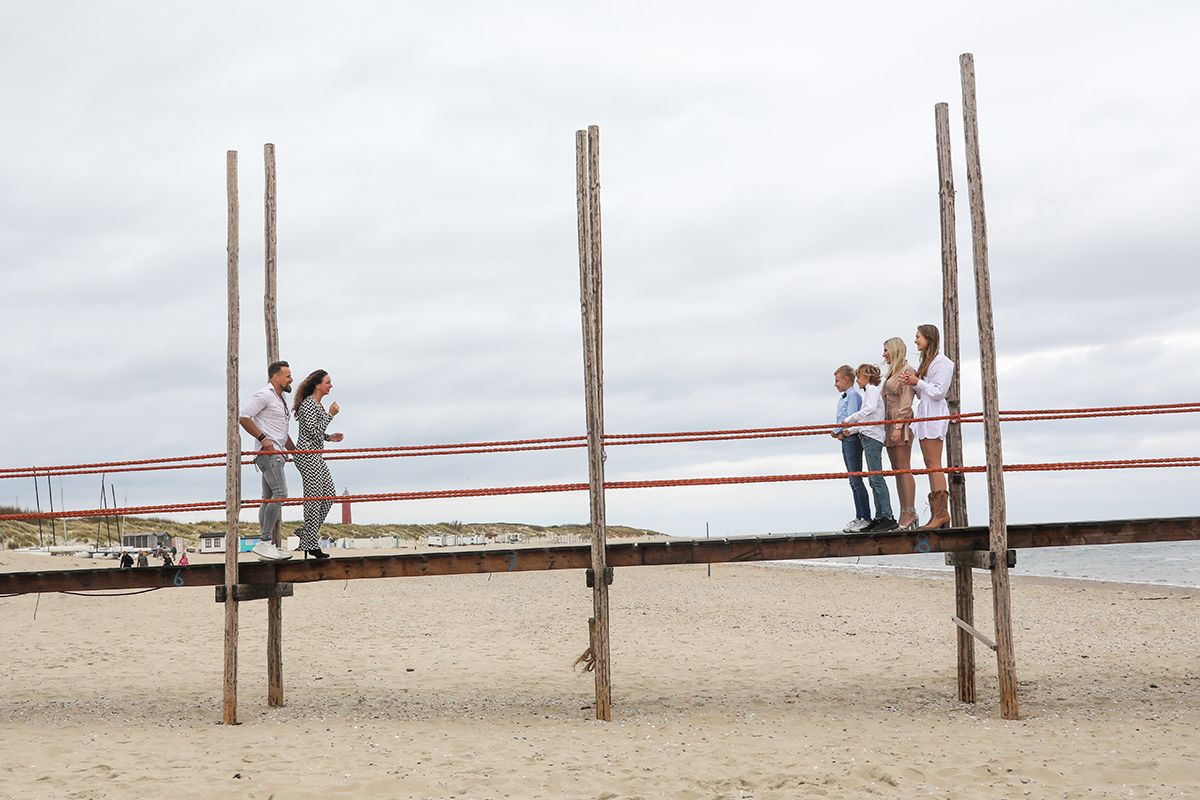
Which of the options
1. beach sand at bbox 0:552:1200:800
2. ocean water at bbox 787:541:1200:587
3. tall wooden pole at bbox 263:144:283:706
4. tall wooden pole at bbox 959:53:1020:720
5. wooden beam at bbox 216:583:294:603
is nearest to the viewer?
beach sand at bbox 0:552:1200:800

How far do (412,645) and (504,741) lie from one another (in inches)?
272

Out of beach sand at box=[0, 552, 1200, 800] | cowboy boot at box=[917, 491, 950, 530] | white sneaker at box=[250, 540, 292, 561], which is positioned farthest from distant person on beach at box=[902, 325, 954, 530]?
white sneaker at box=[250, 540, 292, 561]

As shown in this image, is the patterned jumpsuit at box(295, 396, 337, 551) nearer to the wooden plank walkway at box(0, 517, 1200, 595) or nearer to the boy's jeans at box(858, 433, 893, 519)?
the wooden plank walkway at box(0, 517, 1200, 595)

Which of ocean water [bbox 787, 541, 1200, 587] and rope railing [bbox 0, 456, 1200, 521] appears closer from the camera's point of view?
rope railing [bbox 0, 456, 1200, 521]

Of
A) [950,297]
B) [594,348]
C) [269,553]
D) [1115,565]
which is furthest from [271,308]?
[1115,565]

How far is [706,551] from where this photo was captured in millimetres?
9172

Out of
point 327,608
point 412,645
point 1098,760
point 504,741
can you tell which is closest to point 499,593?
point 327,608

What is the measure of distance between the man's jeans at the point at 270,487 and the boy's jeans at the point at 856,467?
5.12m

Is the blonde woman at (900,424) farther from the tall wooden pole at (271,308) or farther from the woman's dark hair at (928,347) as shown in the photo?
the tall wooden pole at (271,308)

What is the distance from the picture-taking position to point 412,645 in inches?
593

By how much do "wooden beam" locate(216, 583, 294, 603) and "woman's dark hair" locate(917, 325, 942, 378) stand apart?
6.22m

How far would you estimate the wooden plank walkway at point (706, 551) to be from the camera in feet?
30.1

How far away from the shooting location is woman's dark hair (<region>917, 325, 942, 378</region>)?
368 inches

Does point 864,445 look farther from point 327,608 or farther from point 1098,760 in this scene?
point 327,608
